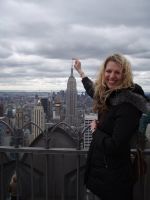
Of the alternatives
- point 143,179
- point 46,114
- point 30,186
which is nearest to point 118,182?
point 143,179

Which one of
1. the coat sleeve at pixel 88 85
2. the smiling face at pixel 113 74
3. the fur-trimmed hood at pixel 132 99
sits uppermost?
the smiling face at pixel 113 74

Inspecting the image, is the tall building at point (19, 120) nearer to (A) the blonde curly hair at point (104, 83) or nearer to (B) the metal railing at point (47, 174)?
(B) the metal railing at point (47, 174)

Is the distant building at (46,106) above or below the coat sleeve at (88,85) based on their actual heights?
below

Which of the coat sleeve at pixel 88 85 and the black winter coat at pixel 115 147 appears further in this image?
the coat sleeve at pixel 88 85

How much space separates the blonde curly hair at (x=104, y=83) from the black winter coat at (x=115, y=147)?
0.25 ft

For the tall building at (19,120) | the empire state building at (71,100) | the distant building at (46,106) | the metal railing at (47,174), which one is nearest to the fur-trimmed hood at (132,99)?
the metal railing at (47,174)

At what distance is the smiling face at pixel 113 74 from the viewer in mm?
3830

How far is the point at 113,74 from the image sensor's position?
151 inches

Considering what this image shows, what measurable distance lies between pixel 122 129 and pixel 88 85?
1.27m

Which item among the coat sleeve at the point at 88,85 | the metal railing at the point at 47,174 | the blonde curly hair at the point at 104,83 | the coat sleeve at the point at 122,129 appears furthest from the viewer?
the metal railing at the point at 47,174

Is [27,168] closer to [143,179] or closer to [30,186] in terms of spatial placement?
[30,186]

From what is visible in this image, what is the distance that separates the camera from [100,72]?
3992mm

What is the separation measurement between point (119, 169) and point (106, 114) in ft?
1.93

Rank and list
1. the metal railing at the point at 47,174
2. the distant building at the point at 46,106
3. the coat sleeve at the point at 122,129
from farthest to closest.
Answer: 1. the distant building at the point at 46,106
2. the metal railing at the point at 47,174
3. the coat sleeve at the point at 122,129
